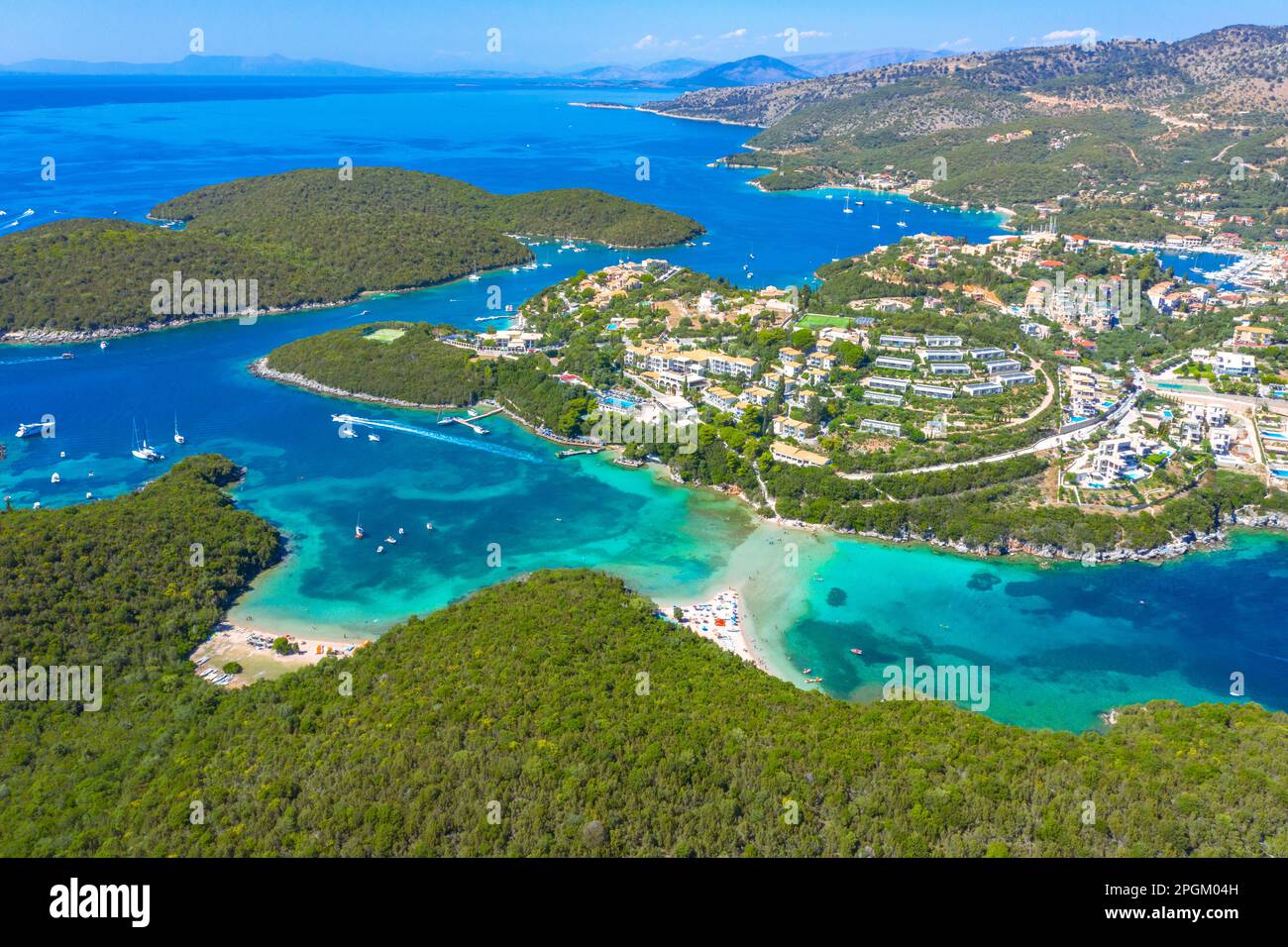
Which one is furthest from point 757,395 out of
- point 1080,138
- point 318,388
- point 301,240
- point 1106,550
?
point 1080,138

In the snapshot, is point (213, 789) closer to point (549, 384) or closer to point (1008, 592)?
point (1008, 592)

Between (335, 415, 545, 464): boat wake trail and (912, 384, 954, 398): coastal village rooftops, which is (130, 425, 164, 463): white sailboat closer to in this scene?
(335, 415, 545, 464): boat wake trail

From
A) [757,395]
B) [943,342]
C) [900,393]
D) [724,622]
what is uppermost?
[943,342]

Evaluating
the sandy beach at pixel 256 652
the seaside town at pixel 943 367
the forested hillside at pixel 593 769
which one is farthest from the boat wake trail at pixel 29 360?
the forested hillside at pixel 593 769

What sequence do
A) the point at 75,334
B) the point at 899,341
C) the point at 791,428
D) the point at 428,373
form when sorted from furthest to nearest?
the point at 75,334 → the point at 899,341 → the point at 428,373 → the point at 791,428

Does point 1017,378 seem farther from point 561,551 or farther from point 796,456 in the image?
point 561,551

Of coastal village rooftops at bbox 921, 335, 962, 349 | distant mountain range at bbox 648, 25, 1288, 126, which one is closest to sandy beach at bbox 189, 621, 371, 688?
coastal village rooftops at bbox 921, 335, 962, 349
